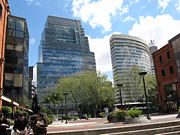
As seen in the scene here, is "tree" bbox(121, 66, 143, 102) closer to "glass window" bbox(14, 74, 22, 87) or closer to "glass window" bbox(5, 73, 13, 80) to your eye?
"glass window" bbox(14, 74, 22, 87)

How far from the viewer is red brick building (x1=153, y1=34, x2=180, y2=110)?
141 feet

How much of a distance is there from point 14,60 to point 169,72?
29698 millimetres

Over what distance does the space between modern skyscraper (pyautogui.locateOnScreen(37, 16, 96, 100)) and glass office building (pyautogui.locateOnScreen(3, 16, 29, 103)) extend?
98.2m

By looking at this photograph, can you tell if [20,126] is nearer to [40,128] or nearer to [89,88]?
[40,128]

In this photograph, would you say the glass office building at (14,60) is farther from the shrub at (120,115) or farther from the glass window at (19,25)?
the shrub at (120,115)

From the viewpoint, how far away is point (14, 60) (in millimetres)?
46750

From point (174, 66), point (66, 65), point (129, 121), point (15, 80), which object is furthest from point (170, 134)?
point (66, 65)

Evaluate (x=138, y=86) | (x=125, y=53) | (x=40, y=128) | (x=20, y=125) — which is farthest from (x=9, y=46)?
(x=125, y=53)

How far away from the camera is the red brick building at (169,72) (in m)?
42.9

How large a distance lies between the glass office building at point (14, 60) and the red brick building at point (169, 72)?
27220mm

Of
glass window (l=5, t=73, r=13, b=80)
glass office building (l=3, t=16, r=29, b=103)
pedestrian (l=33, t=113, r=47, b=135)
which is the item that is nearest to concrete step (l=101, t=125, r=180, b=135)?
pedestrian (l=33, t=113, r=47, b=135)

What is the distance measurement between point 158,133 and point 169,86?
1373 inches

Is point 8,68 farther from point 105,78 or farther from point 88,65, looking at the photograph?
point 88,65

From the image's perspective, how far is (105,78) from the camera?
63094mm
